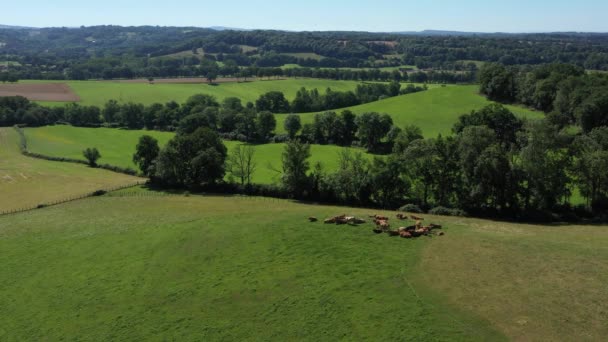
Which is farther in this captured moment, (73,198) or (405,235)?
(73,198)

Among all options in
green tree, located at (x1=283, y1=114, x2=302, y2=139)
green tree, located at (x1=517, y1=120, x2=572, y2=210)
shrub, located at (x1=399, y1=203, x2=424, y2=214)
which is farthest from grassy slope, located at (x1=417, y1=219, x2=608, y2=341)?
green tree, located at (x1=283, y1=114, x2=302, y2=139)

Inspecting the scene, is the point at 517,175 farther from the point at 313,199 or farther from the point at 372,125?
the point at 372,125

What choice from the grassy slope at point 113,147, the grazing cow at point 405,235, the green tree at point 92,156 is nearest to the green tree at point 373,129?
the grassy slope at point 113,147

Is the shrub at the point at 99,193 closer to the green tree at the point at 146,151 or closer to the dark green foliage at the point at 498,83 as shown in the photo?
the green tree at the point at 146,151

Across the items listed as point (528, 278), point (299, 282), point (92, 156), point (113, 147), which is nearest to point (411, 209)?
point (528, 278)

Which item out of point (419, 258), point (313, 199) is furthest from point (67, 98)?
point (419, 258)

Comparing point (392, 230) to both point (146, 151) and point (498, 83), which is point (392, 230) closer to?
point (146, 151)

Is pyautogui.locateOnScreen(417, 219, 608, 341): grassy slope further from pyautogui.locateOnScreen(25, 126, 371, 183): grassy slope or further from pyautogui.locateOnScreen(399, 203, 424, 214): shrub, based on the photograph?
pyautogui.locateOnScreen(25, 126, 371, 183): grassy slope
